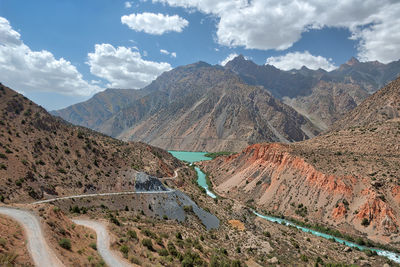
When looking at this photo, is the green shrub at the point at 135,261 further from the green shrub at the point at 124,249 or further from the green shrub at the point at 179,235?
the green shrub at the point at 179,235

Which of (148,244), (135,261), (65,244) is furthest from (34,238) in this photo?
(148,244)

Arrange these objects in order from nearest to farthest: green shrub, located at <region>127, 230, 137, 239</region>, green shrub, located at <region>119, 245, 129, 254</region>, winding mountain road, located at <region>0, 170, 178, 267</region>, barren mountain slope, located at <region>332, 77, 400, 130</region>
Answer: winding mountain road, located at <region>0, 170, 178, 267</region>, green shrub, located at <region>119, 245, 129, 254</region>, green shrub, located at <region>127, 230, 137, 239</region>, barren mountain slope, located at <region>332, 77, 400, 130</region>

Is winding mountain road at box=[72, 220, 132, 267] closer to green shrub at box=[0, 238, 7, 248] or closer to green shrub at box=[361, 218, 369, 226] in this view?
green shrub at box=[0, 238, 7, 248]

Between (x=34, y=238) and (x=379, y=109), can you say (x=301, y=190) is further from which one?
(x=379, y=109)

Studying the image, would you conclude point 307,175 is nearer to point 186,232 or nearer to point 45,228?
point 186,232

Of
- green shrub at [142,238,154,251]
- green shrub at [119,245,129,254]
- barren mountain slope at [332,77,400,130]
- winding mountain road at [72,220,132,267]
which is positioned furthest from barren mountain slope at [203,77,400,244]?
winding mountain road at [72,220,132,267]

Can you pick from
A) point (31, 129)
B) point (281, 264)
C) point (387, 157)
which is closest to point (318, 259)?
point (281, 264)

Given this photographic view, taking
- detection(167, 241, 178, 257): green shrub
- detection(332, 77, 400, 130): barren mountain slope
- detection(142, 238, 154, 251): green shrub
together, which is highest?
detection(332, 77, 400, 130): barren mountain slope

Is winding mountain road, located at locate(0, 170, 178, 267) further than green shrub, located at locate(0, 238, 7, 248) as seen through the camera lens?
Yes
